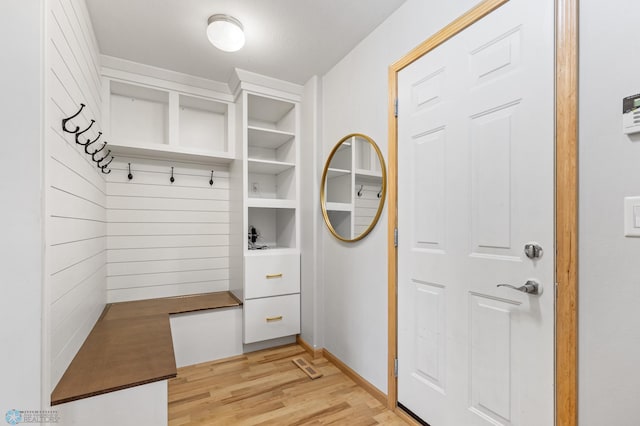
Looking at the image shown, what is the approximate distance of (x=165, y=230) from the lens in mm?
2730

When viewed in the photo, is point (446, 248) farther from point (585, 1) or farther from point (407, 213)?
point (585, 1)

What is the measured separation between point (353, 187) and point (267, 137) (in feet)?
3.93

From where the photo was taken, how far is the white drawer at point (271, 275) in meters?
2.54

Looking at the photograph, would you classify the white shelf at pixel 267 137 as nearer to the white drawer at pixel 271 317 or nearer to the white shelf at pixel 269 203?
the white shelf at pixel 269 203

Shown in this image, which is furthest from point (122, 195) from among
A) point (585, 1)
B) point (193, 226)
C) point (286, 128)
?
point (585, 1)

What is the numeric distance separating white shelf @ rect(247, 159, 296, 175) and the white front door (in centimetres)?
132

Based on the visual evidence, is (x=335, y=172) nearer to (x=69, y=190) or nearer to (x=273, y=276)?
(x=273, y=276)

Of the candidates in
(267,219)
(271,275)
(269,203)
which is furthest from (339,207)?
(267,219)

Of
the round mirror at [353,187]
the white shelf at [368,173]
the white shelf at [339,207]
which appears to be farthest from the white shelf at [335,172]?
the white shelf at [339,207]

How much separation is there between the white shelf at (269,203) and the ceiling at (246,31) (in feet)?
3.65

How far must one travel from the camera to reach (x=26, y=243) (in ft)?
3.34

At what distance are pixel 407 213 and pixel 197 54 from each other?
1.99 meters

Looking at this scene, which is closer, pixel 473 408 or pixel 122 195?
pixel 473 408

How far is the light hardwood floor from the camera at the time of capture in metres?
1.71
